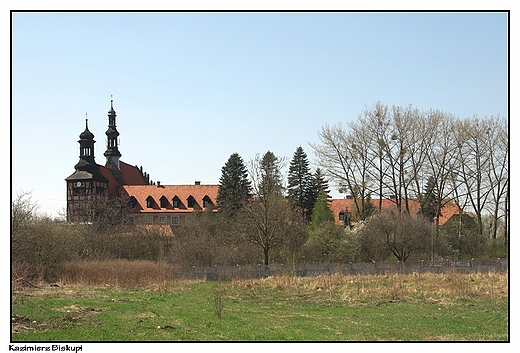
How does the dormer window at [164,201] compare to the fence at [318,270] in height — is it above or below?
above

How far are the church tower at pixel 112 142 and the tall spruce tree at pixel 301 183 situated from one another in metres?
31.3

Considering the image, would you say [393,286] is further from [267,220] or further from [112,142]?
[112,142]

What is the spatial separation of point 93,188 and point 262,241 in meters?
37.0

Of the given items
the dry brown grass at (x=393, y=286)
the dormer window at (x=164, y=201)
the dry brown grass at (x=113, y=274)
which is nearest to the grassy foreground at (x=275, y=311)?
the dry brown grass at (x=393, y=286)

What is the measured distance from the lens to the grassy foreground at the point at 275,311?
1433 centimetres

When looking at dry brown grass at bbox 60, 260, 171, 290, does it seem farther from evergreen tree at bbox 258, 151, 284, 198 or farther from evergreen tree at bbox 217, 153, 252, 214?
evergreen tree at bbox 217, 153, 252, 214

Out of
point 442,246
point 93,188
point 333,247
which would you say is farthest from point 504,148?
point 93,188

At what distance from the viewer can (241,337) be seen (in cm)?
1385

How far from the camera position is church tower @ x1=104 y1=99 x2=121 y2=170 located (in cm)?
8569

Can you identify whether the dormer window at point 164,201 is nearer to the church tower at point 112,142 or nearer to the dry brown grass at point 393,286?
the church tower at point 112,142

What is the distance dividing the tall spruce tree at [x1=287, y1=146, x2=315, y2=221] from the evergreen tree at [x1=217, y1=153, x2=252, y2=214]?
4366 mm

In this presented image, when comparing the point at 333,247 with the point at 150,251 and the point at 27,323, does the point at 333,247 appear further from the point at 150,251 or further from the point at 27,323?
the point at 27,323

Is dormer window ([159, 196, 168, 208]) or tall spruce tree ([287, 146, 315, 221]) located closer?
tall spruce tree ([287, 146, 315, 221])

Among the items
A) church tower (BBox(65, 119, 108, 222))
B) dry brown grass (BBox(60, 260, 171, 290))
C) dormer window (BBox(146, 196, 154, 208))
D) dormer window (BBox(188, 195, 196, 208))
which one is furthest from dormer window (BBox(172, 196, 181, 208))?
dry brown grass (BBox(60, 260, 171, 290))
